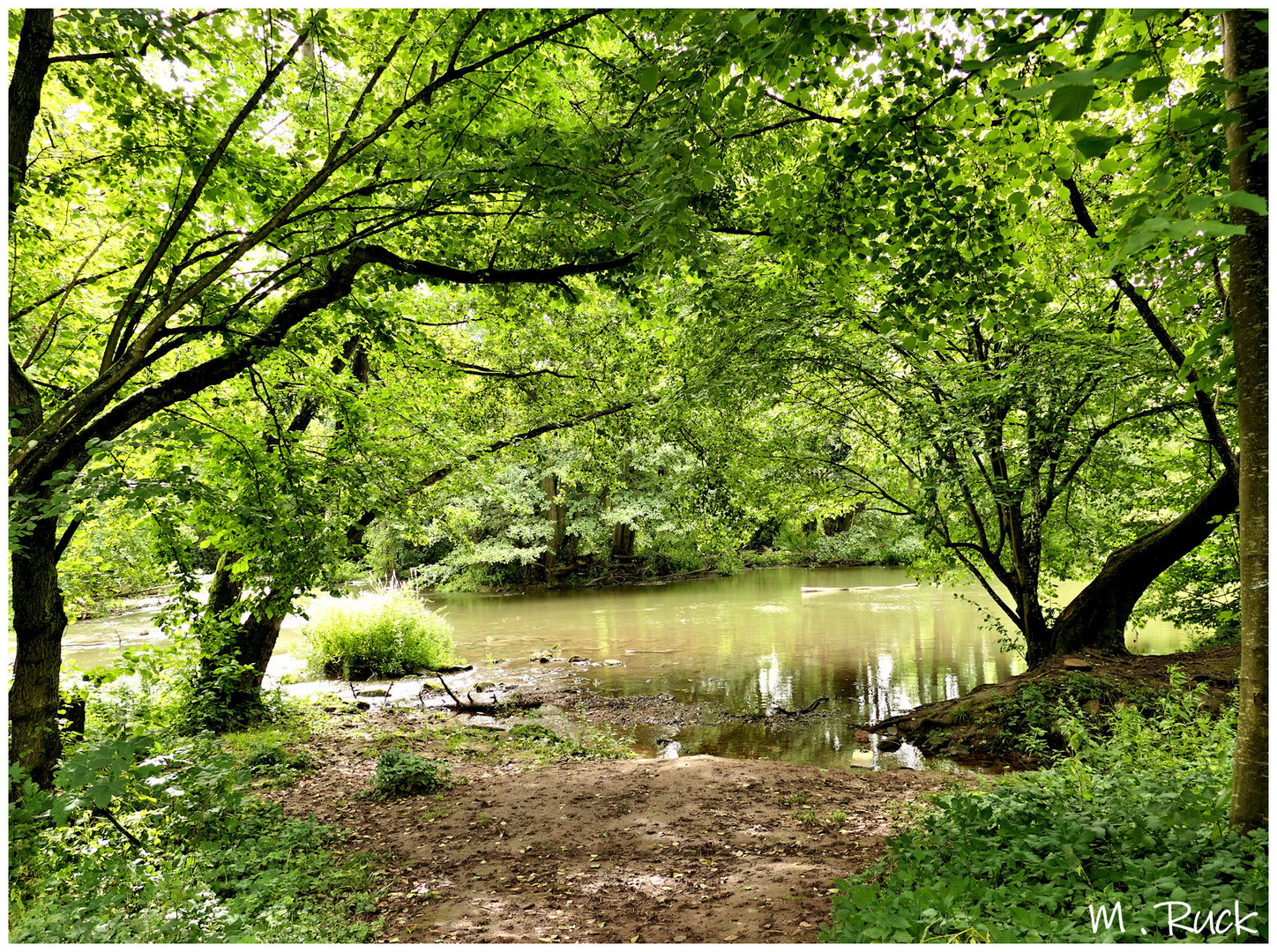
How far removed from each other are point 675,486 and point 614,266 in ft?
18.1

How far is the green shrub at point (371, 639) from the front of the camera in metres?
12.3

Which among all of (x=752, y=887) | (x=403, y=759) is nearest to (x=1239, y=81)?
(x=752, y=887)

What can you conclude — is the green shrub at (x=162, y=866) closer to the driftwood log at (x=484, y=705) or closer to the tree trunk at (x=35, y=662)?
the tree trunk at (x=35, y=662)

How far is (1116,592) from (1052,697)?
210 centimetres

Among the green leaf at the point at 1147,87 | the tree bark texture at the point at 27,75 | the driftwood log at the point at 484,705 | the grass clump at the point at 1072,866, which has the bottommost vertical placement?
the driftwood log at the point at 484,705

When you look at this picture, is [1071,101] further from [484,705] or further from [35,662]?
[484,705]

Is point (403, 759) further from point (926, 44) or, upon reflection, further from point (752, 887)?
point (926, 44)

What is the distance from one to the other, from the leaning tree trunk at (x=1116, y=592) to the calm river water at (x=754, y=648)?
7.59 feet

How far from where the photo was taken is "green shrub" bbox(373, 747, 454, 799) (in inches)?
238

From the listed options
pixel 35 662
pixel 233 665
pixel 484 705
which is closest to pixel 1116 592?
pixel 484 705

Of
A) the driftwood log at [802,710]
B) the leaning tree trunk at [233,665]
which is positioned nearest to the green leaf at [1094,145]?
the leaning tree trunk at [233,665]

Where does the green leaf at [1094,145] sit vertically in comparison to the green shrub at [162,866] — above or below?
above

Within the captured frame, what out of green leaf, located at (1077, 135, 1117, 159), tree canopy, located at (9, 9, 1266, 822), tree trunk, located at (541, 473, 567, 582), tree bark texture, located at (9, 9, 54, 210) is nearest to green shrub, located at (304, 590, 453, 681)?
tree canopy, located at (9, 9, 1266, 822)

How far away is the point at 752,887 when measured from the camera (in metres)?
3.78
